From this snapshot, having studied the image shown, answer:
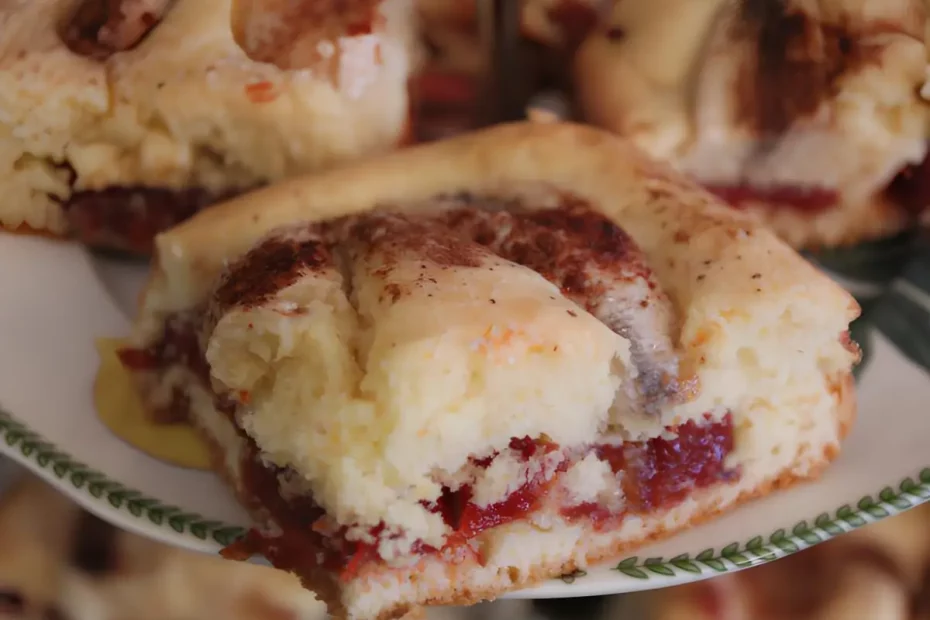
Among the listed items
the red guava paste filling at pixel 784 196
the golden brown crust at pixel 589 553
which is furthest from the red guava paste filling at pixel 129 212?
the red guava paste filling at pixel 784 196

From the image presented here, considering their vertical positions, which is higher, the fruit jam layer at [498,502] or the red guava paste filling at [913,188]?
the red guava paste filling at [913,188]

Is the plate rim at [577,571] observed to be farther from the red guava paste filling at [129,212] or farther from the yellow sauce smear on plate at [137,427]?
the red guava paste filling at [129,212]

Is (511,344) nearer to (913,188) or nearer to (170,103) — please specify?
(170,103)

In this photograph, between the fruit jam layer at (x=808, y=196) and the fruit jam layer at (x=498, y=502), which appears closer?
the fruit jam layer at (x=498, y=502)

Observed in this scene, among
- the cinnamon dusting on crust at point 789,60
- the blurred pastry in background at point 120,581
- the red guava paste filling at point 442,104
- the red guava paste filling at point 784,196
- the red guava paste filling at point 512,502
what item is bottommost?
the blurred pastry in background at point 120,581

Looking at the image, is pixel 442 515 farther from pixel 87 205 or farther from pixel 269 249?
pixel 87 205

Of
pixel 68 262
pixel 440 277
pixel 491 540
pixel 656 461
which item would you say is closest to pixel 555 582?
pixel 491 540

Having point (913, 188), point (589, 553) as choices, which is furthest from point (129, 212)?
point (913, 188)

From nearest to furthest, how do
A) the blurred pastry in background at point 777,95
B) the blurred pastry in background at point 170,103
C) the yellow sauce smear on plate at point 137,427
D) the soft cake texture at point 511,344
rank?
the soft cake texture at point 511,344 → the yellow sauce smear on plate at point 137,427 → the blurred pastry in background at point 170,103 → the blurred pastry in background at point 777,95
